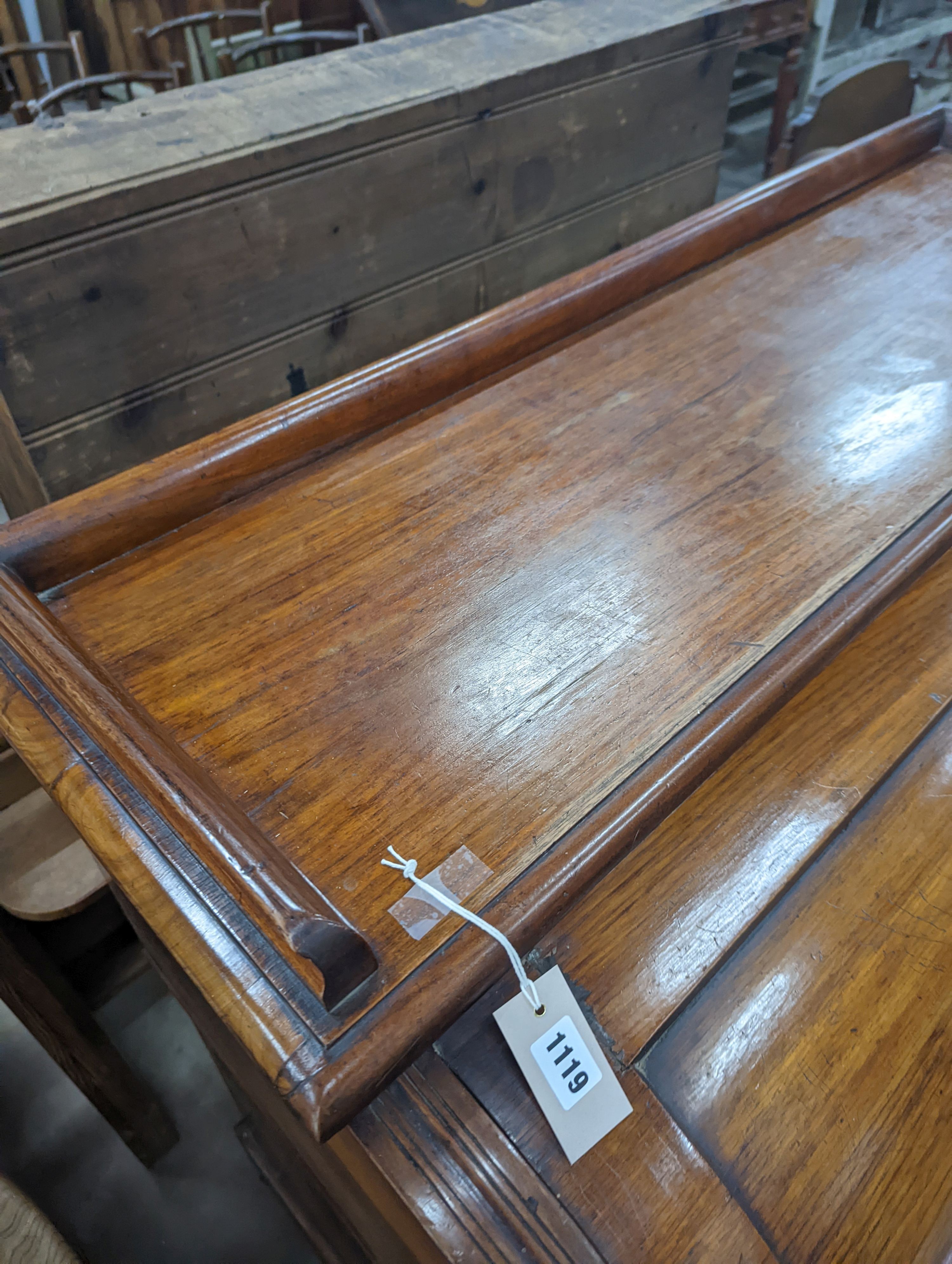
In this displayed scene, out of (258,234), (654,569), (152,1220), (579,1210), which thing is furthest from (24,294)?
(152,1220)

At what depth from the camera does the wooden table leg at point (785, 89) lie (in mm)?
2584

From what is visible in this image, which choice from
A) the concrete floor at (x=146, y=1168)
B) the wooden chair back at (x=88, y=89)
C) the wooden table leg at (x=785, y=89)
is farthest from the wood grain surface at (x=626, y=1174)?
the wooden table leg at (x=785, y=89)

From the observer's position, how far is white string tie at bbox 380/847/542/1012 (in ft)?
1.68

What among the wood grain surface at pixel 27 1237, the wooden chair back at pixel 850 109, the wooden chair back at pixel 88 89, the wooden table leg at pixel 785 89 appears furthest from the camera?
the wooden table leg at pixel 785 89

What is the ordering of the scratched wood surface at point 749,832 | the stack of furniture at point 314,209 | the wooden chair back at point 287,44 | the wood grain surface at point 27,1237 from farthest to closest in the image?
the wooden chair back at point 287,44 → the stack of furniture at point 314,209 → the wood grain surface at point 27,1237 → the scratched wood surface at point 749,832

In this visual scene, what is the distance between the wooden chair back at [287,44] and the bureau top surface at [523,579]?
239 centimetres

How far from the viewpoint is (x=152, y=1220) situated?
133 centimetres

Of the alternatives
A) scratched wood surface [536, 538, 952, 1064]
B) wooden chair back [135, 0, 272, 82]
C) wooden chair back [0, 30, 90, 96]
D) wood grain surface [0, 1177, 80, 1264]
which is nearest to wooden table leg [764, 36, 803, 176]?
wooden chair back [135, 0, 272, 82]

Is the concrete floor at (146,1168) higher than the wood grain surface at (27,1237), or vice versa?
the wood grain surface at (27,1237)

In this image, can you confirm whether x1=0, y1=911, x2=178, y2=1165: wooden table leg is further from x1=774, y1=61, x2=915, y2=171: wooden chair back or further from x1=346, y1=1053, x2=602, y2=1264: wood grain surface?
x1=774, y1=61, x2=915, y2=171: wooden chair back

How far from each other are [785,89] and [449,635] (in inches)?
108

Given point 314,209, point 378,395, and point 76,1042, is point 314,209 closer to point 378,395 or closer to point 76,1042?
point 378,395

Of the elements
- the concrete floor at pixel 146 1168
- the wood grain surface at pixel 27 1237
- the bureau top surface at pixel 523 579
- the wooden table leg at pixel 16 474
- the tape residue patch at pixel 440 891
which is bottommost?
the concrete floor at pixel 146 1168

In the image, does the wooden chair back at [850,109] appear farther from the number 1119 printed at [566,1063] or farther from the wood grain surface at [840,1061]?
the number 1119 printed at [566,1063]
